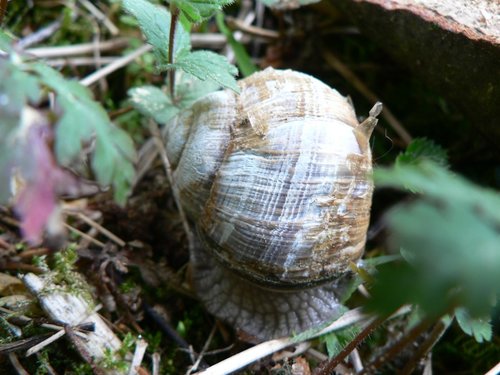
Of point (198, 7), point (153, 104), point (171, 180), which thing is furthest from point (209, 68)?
point (171, 180)

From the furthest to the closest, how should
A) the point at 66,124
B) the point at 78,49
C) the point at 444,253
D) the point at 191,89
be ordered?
the point at 78,49 → the point at 191,89 → the point at 66,124 → the point at 444,253

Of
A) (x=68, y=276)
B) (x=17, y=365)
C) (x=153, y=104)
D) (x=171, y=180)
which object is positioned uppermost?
(x=153, y=104)

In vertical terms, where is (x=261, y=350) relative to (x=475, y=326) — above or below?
below

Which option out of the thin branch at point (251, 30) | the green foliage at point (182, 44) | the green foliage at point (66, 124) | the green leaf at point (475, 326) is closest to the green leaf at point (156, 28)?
the green foliage at point (182, 44)

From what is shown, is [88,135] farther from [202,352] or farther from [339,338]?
[339,338]

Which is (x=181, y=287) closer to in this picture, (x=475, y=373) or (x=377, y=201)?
(x=377, y=201)

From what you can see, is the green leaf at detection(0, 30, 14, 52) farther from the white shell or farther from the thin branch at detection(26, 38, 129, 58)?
the thin branch at detection(26, 38, 129, 58)

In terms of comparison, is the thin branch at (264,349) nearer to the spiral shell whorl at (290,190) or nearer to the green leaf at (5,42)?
the spiral shell whorl at (290,190)
